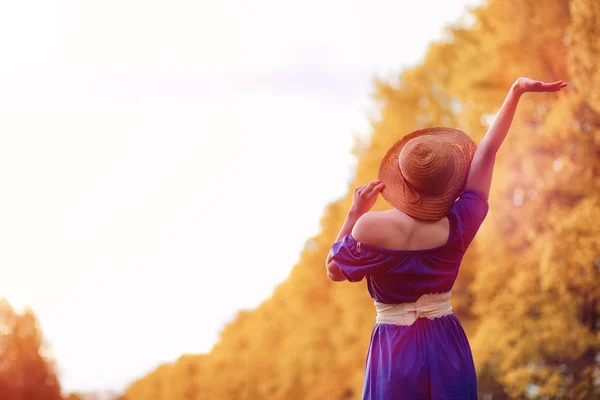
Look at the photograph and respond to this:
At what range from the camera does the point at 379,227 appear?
3.19 metres

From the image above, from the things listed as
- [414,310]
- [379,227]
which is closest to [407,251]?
[379,227]

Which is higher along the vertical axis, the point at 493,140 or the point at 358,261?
the point at 493,140

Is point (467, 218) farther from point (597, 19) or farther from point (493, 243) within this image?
point (493, 243)

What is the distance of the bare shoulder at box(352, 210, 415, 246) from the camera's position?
318 centimetres

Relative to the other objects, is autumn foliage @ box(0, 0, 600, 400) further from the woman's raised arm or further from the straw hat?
the straw hat

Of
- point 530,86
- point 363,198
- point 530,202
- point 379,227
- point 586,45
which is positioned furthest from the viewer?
point 530,202

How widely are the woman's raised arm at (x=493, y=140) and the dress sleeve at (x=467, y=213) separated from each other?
52mm

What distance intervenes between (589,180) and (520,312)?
213 centimetres

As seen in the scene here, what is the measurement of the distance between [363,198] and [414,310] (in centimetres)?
51

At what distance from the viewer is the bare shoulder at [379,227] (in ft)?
10.4

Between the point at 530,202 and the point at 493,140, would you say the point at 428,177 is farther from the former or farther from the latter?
the point at 530,202

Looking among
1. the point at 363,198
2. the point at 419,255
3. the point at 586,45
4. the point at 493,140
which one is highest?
the point at 586,45

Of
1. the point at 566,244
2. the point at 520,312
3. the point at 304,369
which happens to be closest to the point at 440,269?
the point at 566,244

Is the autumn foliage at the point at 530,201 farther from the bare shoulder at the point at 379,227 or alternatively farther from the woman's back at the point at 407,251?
the bare shoulder at the point at 379,227
